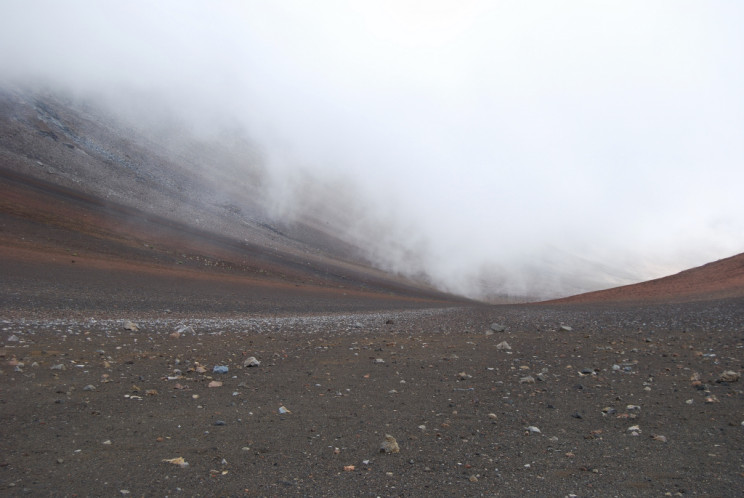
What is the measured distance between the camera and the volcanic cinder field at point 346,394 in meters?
4.56

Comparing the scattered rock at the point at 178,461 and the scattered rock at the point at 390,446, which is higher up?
the scattered rock at the point at 390,446

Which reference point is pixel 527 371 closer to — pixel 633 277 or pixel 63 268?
pixel 63 268

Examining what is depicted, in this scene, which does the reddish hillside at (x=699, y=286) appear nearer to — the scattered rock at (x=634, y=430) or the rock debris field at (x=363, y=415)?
the rock debris field at (x=363, y=415)

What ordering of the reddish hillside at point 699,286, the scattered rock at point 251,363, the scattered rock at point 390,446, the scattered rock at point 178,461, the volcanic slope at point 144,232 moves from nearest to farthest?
the scattered rock at point 178,461, the scattered rock at point 390,446, the scattered rock at point 251,363, the reddish hillside at point 699,286, the volcanic slope at point 144,232

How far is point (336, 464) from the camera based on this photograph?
16.0ft

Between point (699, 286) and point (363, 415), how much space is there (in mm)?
19373

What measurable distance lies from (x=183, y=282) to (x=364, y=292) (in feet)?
41.2

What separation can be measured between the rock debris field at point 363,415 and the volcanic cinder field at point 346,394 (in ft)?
0.09

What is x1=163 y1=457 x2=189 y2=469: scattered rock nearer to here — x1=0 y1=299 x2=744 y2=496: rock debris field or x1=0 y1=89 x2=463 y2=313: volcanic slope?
x1=0 y1=299 x2=744 y2=496: rock debris field

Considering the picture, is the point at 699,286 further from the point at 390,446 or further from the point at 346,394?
the point at 390,446

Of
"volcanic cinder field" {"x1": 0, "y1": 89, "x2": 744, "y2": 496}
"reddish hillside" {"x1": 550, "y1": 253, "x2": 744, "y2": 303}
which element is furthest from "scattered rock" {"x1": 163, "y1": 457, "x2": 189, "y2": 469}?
"reddish hillside" {"x1": 550, "y1": 253, "x2": 744, "y2": 303}

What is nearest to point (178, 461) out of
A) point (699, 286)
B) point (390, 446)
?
point (390, 446)

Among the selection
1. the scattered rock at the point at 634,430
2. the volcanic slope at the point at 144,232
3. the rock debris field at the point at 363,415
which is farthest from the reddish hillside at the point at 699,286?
the scattered rock at the point at 634,430

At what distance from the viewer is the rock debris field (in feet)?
14.7
